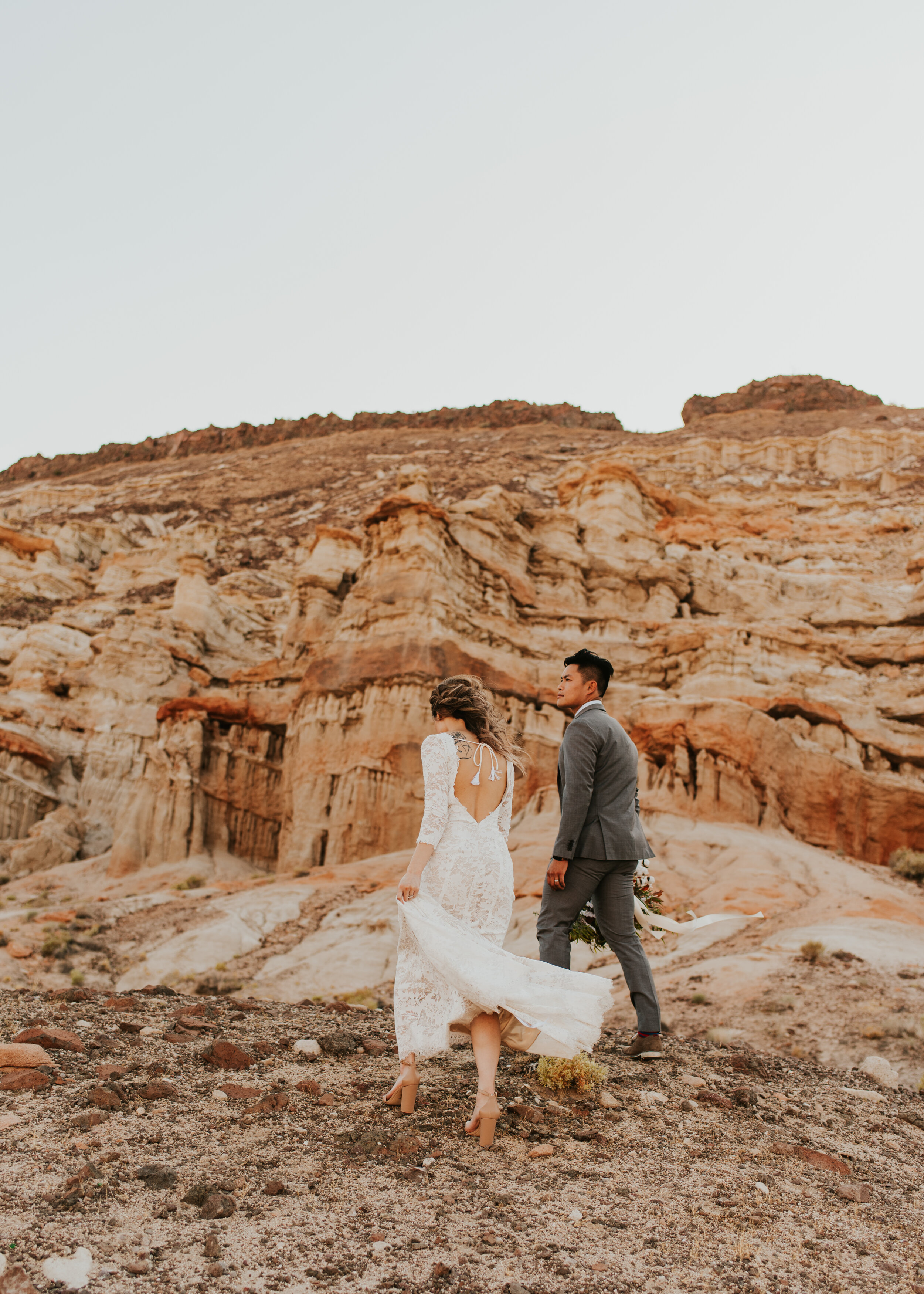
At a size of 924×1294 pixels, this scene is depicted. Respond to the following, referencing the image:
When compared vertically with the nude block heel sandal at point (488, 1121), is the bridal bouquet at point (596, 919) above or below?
above

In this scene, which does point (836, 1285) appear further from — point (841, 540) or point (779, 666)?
point (841, 540)

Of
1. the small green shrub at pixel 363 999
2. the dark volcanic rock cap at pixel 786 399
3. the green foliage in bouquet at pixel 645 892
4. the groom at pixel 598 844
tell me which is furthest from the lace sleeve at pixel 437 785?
the dark volcanic rock cap at pixel 786 399

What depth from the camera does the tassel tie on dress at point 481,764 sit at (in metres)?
4.02

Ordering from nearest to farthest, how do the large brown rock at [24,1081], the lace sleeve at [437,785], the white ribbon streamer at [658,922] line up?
the large brown rock at [24,1081] < the lace sleeve at [437,785] < the white ribbon streamer at [658,922]

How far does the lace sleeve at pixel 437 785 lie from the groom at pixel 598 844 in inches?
38.6

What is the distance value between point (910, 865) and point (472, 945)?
14799 millimetres

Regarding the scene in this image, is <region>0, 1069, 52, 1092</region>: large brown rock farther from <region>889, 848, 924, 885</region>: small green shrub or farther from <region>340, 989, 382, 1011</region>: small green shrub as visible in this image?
<region>889, 848, 924, 885</region>: small green shrub

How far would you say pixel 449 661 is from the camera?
19.9 m

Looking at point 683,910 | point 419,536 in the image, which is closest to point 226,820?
point 419,536

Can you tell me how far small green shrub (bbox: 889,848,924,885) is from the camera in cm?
1548

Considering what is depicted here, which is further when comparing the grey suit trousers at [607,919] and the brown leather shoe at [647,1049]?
the brown leather shoe at [647,1049]

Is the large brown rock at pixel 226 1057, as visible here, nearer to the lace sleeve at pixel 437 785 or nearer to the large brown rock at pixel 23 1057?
the large brown rock at pixel 23 1057

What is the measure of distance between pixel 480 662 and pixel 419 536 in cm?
397

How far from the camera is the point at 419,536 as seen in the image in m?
22.2
